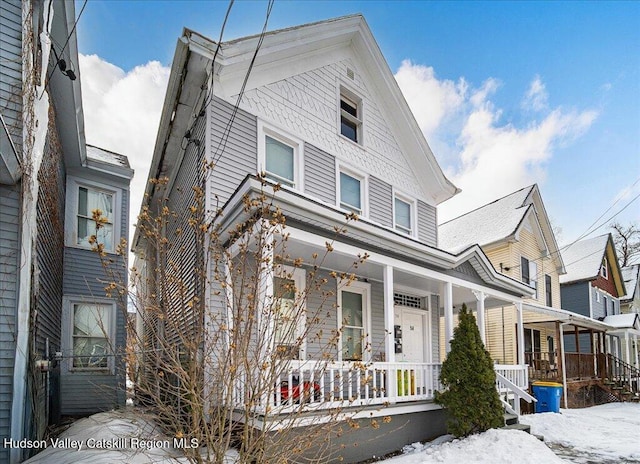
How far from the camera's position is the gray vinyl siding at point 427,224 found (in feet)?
40.1

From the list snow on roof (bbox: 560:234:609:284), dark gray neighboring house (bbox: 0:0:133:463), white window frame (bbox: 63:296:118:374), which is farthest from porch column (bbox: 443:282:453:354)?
snow on roof (bbox: 560:234:609:284)

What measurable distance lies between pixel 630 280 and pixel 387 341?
30664 millimetres

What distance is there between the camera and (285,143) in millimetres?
9070

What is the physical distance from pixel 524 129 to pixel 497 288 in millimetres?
14101

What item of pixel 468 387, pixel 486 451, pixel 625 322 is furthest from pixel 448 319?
pixel 625 322

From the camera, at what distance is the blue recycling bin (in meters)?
12.0

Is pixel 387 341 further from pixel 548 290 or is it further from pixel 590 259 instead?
pixel 590 259

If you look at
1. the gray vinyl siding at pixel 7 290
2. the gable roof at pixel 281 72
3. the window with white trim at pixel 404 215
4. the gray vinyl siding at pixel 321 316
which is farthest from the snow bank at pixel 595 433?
the gray vinyl siding at pixel 7 290

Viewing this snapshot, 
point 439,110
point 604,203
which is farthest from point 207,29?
point 604,203

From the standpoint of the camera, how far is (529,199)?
63.0ft

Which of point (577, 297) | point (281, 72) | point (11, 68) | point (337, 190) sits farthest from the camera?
point (577, 297)

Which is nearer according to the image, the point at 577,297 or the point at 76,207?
the point at 76,207

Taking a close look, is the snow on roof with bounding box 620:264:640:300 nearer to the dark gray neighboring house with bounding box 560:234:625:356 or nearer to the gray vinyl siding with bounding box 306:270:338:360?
the dark gray neighboring house with bounding box 560:234:625:356

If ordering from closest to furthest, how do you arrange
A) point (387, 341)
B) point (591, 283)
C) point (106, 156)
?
point (387, 341), point (106, 156), point (591, 283)
